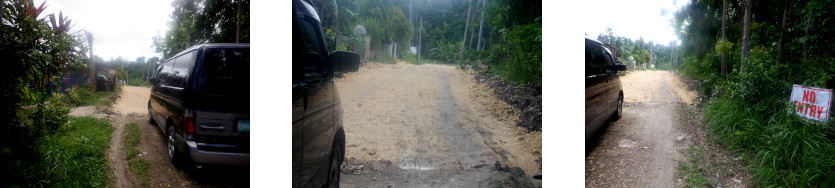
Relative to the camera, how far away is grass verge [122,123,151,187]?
6.16ft

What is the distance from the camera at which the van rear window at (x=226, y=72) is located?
1886 mm

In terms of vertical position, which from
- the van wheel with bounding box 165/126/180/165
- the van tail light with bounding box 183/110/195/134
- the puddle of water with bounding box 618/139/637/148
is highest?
the van tail light with bounding box 183/110/195/134

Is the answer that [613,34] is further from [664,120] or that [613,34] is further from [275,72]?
[275,72]

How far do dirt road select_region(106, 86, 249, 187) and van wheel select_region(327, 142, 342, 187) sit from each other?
1.53 ft

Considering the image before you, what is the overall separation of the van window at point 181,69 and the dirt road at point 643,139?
7.66ft

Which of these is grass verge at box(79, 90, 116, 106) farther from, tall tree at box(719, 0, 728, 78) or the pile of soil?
tall tree at box(719, 0, 728, 78)

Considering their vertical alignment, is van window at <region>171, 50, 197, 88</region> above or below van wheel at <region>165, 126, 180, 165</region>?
above

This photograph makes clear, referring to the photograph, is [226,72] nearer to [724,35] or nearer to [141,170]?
[141,170]

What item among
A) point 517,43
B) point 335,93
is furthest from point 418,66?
point 517,43

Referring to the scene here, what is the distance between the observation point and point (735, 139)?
2.32 m

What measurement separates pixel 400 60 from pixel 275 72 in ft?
1.90

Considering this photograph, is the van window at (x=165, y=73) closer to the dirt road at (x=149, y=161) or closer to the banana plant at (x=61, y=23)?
the dirt road at (x=149, y=161)

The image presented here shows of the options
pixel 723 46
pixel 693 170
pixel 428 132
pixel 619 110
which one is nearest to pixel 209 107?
pixel 428 132

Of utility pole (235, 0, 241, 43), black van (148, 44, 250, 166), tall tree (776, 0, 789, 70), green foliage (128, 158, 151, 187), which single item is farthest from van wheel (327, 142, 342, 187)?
tall tree (776, 0, 789, 70)
